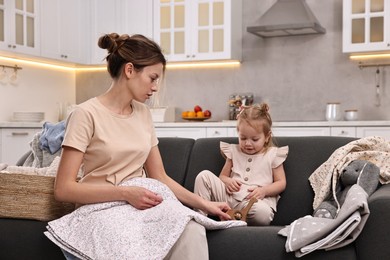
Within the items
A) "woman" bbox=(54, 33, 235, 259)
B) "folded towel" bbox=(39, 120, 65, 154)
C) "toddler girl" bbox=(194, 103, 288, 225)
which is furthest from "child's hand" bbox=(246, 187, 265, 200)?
"folded towel" bbox=(39, 120, 65, 154)

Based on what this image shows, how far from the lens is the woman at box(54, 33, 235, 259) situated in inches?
98.3

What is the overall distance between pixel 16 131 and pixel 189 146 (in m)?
2.75

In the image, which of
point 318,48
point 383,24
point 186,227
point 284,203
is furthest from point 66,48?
point 186,227

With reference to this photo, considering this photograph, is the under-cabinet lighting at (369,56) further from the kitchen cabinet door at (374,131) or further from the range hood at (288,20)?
the kitchen cabinet door at (374,131)

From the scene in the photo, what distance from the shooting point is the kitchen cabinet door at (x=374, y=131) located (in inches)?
204

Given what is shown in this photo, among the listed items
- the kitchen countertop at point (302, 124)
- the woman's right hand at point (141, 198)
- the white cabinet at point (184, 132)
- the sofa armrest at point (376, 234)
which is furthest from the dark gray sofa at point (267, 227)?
the white cabinet at point (184, 132)

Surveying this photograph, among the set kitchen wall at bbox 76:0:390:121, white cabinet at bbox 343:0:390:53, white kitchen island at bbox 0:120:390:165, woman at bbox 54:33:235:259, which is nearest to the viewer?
woman at bbox 54:33:235:259

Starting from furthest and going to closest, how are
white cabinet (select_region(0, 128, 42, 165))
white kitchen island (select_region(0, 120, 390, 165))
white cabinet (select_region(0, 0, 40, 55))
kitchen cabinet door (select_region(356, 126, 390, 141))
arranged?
white cabinet (select_region(0, 128, 42, 165)), white cabinet (select_region(0, 0, 40, 55)), white kitchen island (select_region(0, 120, 390, 165)), kitchen cabinet door (select_region(356, 126, 390, 141))

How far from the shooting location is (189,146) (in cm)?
347

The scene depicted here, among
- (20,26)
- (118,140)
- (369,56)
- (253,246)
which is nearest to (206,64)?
(369,56)

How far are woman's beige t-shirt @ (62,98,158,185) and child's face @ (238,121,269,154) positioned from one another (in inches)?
24.8

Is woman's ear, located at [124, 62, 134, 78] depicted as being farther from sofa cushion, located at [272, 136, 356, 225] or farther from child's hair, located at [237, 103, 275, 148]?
sofa cushion, located at [272, 136, 356, 225]

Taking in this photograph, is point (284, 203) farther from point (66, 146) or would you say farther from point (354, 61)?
point (354, 61)

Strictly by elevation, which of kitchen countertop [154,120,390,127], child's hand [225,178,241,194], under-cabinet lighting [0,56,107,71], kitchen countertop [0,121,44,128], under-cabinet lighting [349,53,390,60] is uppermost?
under-cabinet lighting [349,53,390,60]
